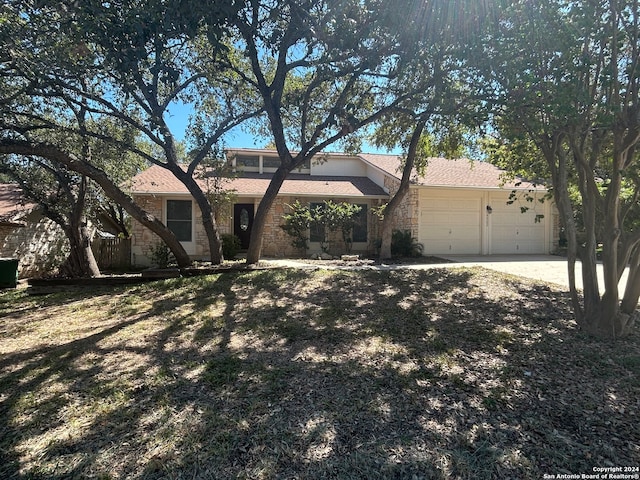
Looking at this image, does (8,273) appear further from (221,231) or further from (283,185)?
(283,185)

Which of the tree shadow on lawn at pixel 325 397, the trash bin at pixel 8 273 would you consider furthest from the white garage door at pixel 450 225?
the trash bin at pixel 8 273

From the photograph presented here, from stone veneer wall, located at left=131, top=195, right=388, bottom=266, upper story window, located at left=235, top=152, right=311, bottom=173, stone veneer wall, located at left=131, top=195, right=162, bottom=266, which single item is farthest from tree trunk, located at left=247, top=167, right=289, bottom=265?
upper story window, located at left=235, top=152, right=311, bottom=173

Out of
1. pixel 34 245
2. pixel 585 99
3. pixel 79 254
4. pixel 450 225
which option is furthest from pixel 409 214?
pixel 34 245

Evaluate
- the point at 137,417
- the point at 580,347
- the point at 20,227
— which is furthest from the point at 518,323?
the point at 20,227

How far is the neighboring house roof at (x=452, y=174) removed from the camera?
13.9 m

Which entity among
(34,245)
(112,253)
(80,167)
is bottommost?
(112,253)

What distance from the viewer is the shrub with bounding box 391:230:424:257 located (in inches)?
531

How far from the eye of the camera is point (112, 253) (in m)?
13.2

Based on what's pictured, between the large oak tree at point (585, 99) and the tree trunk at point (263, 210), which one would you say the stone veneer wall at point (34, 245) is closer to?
the tree trunk at point (263, 210)

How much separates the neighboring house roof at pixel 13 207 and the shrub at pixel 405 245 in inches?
448

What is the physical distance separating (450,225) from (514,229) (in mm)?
2695

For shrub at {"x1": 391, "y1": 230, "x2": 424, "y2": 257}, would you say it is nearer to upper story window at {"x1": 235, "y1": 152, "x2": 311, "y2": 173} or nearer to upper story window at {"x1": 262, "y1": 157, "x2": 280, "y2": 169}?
upper story window at {"x1": 235, "y1": 152, "x2": 311, "y2": 173}

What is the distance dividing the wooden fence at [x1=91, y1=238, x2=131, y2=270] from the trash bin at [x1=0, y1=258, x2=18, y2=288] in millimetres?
2892

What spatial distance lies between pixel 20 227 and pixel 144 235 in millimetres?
3411
